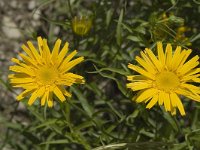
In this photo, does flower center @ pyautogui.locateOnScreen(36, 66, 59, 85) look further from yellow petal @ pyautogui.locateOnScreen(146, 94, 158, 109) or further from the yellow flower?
yellow petal @ pyautogui.locateOnScreen(146, 94, 158, 109)

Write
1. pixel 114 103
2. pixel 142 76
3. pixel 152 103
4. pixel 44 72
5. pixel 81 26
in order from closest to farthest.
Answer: pixel 152 103, pixel 142 76, pixel 44 72, pixel 81 26, pixel 114 103

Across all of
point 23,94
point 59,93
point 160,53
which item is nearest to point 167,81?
point 160,53

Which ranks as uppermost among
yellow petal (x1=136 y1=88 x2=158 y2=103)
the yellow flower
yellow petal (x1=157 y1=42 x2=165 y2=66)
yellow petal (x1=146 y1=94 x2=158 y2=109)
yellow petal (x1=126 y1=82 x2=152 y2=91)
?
the yellow flower

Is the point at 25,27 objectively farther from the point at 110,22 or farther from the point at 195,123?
the point at 195,123

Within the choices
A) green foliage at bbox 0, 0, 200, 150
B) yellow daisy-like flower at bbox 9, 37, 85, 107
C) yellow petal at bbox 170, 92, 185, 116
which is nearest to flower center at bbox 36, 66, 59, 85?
yellow daisy-like flower at bbox 9, 37, 85, 107

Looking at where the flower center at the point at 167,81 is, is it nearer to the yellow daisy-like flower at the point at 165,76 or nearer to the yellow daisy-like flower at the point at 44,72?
the yellow daisy-like flower at the point at 165,76

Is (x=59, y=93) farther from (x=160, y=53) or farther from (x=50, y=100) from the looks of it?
(x=160, y=53)

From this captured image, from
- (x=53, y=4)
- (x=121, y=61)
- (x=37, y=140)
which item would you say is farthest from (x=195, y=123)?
(x=53, y=4)
